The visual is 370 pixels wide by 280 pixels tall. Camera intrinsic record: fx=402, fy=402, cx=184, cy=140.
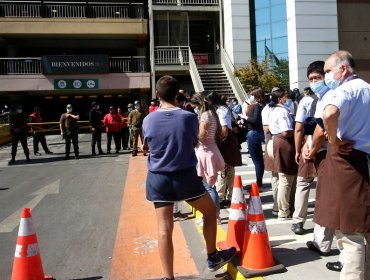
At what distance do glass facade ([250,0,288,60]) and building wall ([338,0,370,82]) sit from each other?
4292 mm

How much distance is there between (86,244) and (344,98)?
150 inches

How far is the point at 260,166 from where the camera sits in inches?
291

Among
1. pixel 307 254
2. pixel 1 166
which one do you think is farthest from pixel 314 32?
pixel 307 254

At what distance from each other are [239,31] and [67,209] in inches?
739

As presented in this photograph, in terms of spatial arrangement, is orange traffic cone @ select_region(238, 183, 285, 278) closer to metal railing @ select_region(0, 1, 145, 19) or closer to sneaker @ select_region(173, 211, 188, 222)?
sneaker @ select_region(173, 211, 188, 222)

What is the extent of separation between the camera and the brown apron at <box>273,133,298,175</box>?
5418mm

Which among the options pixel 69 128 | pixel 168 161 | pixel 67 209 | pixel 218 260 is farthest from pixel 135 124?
pixel 168 161

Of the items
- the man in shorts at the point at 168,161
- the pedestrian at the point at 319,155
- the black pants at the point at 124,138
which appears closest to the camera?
the man in shorts at the point at 168,161

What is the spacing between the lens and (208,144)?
525 centimetres

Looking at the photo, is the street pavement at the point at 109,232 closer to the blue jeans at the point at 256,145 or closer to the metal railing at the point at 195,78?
the blue jeans at the point at 256,145

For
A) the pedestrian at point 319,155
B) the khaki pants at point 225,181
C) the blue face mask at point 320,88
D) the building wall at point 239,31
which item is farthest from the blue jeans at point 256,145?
the building wall at point 239,31

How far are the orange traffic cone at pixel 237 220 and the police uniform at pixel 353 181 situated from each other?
1346 millimetres

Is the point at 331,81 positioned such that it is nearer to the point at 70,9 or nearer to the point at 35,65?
the point at 35,65

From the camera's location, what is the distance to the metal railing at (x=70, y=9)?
2419 cm
